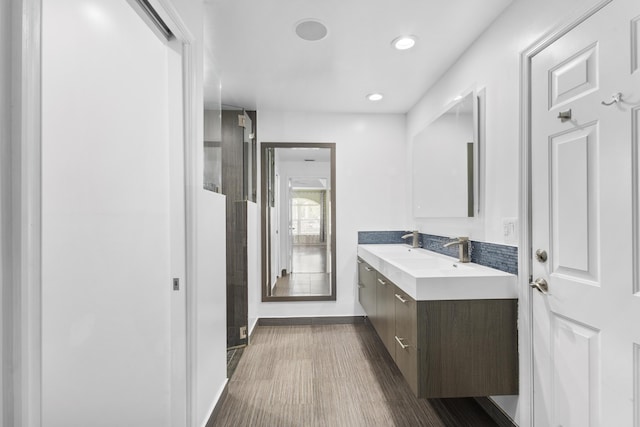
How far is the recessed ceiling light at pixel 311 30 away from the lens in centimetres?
195

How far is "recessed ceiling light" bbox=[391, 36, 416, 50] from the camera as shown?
82.7 inches

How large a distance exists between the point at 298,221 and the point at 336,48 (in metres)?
3.34

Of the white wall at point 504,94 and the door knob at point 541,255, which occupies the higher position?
the white wall at point 504,94

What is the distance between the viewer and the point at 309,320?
3.58 meters

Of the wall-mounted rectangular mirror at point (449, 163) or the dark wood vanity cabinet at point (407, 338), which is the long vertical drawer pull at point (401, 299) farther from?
A: the wall-mounted rectangular mirror at point (449, 163)

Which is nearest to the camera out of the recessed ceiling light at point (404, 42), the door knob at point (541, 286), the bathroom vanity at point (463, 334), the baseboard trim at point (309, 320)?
the door knob at point (541, 286)

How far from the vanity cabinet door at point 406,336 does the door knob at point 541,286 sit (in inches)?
21.8

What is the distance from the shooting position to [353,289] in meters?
3.61

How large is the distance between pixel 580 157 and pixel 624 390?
33.5 inches

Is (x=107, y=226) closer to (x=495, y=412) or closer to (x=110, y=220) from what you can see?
(x=110, y=220)

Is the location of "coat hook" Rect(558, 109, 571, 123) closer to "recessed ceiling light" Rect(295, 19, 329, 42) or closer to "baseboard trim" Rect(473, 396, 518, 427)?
"recessed ceiling light" Rect(295, 19, 329, 42)
